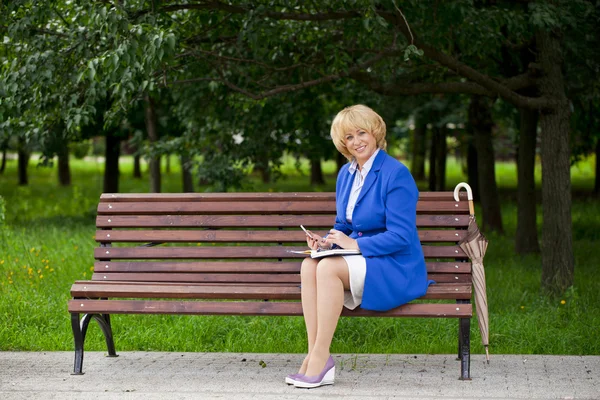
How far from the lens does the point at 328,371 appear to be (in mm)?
4852

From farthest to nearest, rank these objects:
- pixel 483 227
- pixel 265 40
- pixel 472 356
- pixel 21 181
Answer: pixel 21 181 < pixel 483 227 < pixel 265 40 < pixel 472 356

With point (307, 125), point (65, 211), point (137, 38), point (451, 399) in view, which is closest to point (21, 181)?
point (65, 211)

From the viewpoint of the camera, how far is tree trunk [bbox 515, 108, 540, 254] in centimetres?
1129

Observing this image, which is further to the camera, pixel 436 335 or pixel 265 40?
pixel 265 40

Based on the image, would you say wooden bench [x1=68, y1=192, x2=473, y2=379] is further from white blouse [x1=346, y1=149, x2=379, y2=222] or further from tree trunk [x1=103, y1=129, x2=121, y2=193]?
tree trunk [x1=103, y1=129, x2=121, y2=193]

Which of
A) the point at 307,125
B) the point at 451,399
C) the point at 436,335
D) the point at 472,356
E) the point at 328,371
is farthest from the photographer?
the point at 307,125

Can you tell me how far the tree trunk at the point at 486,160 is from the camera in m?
13.6

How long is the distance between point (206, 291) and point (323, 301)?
70cm

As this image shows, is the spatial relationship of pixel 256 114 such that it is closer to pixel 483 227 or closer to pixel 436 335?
pixel 483 227

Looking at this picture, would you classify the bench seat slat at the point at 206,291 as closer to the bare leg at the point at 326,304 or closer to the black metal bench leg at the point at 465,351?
Result: the black metal bench leg at the point at 465,351

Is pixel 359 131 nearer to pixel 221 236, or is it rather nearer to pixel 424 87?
pixel 221 236

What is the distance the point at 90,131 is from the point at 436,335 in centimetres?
1083

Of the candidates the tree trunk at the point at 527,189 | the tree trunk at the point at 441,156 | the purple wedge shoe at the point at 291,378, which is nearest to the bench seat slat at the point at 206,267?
the purple wedge shoe at the point at 291,378

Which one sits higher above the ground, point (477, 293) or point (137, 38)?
point (137, 38)
